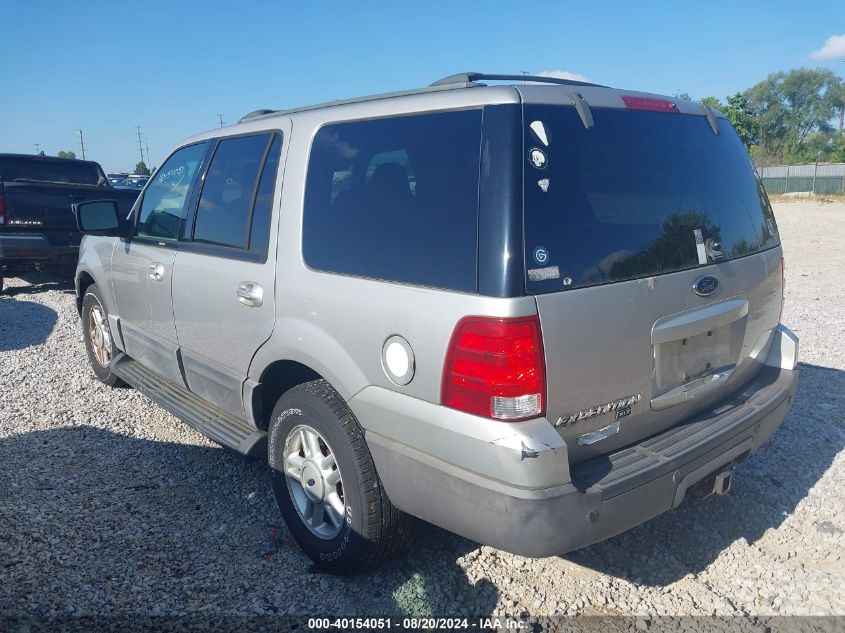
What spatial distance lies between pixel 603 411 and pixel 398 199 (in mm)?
1135

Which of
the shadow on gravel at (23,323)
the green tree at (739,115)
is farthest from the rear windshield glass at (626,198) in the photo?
the green tree at (739,115)

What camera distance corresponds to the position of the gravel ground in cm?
282

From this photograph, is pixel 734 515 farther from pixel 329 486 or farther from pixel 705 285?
pixel 329 486

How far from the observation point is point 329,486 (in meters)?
2.96

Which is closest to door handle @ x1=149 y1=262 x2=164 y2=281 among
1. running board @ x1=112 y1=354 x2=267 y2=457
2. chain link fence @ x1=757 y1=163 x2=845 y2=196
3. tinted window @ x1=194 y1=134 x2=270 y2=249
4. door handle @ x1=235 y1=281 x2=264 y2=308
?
tinted window @ x1=194 y1=134 x2=270 y2=249

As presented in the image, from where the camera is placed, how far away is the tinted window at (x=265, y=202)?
321 centimetres

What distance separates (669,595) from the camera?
2850 millimetres

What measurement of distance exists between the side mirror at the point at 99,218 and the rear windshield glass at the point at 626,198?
3.33 m

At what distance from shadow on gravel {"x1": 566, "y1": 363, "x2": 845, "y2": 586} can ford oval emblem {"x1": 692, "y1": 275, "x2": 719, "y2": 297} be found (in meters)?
1.30

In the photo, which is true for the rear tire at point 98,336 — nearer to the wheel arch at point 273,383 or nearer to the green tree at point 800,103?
the wheel arch at point 273,383

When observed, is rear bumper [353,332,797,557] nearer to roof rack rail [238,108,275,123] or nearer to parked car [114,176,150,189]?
roof rack rail [238,108,275,123]

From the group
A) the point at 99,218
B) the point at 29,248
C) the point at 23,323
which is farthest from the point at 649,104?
the point at 29,248

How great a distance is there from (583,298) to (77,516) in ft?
9.61

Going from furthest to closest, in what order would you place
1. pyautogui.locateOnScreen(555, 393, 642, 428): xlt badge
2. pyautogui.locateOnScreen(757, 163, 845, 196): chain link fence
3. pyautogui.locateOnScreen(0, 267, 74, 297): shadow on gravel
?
pyautogui.locateOnScreen(757, 163, 845, 196): chain link fence < pyautogui.locateOnScreen(0, 267, 74, 297): shadow on gravel < pyautogui.locateOnScreen(555, 393, 642, 428): xlt badge
